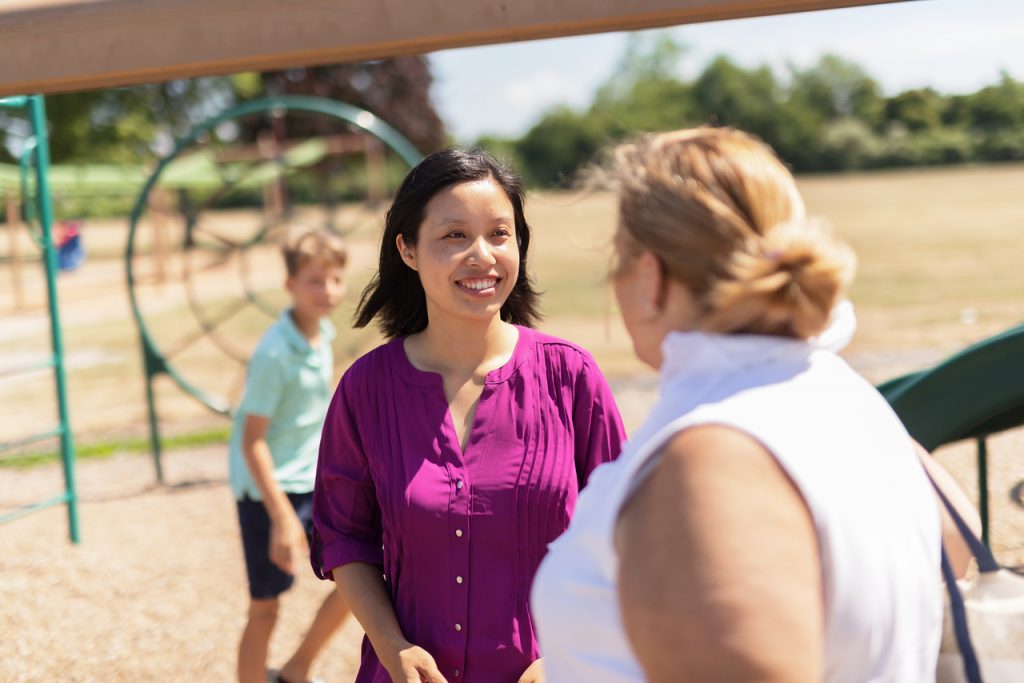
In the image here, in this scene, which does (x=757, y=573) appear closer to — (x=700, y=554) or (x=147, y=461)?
(x=700, y=554)

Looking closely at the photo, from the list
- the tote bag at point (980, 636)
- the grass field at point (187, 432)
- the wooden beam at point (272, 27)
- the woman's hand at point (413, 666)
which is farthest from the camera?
the grass field at point (187, 432)

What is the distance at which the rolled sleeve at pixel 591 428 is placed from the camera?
197 cm

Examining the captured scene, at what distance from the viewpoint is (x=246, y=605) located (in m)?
4.61

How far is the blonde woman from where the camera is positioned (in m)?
0.99

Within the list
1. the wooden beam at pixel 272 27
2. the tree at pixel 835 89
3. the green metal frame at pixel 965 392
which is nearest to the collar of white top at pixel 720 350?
the wooden beam at pixel 272 27

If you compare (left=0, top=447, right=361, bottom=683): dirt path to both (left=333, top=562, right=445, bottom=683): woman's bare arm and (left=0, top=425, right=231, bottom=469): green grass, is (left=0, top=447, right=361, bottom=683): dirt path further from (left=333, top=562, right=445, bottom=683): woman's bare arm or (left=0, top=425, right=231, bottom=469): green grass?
(left=333, top=562, right=445, bottom=683): woman's bare arm

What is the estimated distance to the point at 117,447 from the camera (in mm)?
7746

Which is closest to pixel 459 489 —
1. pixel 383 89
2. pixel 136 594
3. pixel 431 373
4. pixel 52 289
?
pixel 431 373

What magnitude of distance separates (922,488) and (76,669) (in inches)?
145

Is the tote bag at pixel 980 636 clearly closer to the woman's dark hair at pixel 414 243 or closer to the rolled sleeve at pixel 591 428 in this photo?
the rolled sleeve at pixel 591 428

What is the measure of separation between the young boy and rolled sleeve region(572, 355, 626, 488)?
1.48 meters

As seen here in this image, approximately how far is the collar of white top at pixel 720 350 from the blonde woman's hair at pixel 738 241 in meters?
0.01

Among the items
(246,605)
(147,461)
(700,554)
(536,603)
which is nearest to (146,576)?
(246,605)

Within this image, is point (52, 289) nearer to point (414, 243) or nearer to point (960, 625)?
point (414, 243)
